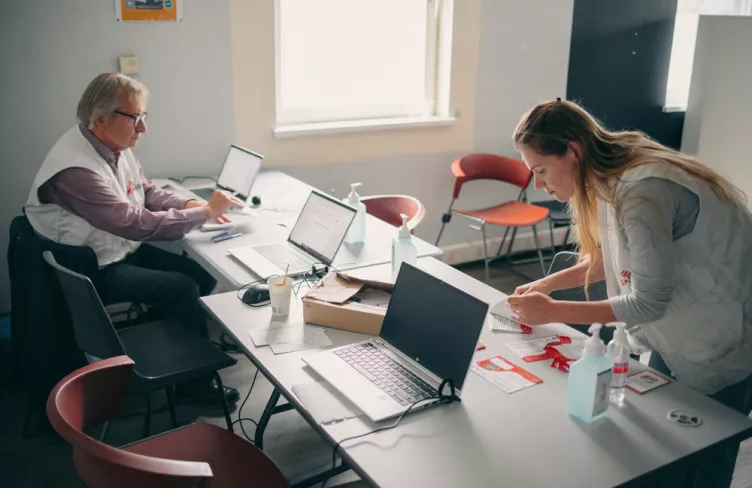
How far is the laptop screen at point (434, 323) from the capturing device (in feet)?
5.18

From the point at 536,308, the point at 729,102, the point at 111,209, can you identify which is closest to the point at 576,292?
the point at 536,308

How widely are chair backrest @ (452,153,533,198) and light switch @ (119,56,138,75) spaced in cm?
185

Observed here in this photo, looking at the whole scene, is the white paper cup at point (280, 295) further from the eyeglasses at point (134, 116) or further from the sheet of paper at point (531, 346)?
the eyeglasses at point (134, 116)

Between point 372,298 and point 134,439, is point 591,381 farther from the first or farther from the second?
point 134,439

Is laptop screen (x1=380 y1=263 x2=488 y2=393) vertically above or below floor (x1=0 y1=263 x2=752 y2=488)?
above

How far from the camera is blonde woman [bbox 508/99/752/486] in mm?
1610

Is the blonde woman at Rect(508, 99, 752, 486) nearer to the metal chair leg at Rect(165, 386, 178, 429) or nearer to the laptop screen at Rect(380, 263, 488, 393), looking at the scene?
the laptop screen at Rect(380, 263, 488, 393)

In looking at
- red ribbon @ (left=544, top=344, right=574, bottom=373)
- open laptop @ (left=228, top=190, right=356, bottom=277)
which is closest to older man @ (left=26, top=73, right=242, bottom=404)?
open laptop @ (left=228, top=190, right=356, bottom=277)

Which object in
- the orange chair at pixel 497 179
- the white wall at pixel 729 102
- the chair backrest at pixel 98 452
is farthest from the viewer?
the white wall at pixel 729 102

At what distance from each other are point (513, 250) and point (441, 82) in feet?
4.19

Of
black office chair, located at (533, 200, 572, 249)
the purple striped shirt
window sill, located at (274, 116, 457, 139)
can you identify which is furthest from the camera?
black office chair, located at (533, 200, 572, 249)

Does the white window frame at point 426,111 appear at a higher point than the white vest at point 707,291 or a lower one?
higher

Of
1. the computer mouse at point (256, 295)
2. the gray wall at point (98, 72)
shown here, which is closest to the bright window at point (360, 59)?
the gray wall at point (98, 72)

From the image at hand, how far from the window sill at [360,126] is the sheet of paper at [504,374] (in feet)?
7.85
